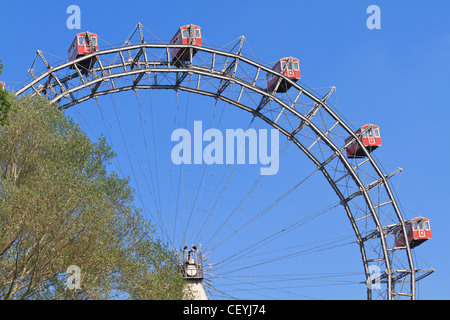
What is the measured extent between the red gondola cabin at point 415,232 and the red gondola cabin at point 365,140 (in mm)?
7124

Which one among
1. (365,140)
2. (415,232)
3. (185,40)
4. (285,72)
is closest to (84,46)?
(185,40)

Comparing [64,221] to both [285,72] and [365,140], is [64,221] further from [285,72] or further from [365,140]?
[365,140]

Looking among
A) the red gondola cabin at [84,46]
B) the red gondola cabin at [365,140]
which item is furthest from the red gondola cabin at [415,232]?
the red gondola cabin at [84,46]

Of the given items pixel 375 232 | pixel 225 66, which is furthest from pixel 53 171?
pixel 375 232

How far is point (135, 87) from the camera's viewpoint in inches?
2184

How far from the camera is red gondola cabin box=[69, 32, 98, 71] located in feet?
175

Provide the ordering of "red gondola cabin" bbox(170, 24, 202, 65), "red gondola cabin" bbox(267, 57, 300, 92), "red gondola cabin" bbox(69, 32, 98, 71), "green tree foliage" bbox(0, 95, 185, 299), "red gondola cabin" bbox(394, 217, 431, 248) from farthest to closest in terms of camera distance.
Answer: "red gondola cabin" bbox(394, 217, 431, 248) < "red gondola cabin" bbox(267, 57, 300, 92) < "red gondola cabin" bbox(170, 24, 202, 65) < "red gondola cabin" bbox(69, 32, 98, 71) < "green tree foliage" bbox(0, 95, 185, 299)

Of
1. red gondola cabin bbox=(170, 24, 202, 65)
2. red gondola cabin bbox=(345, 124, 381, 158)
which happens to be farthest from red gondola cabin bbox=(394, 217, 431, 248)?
red gondola cabin bbox=(170, 24, 202, 65)

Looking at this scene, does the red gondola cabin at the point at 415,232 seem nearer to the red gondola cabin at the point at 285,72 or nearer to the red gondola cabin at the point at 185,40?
the red gondola cabin at the point at 285,72

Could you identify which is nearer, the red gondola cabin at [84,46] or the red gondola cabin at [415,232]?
the red gondola cabin at [84,46]

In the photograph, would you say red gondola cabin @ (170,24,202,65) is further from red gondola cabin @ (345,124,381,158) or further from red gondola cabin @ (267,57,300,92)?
red gondola cabin @ (345,124,381,158)

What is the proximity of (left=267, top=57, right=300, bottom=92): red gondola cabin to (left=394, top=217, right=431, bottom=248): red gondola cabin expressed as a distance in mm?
15943

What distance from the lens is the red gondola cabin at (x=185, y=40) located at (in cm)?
5631
